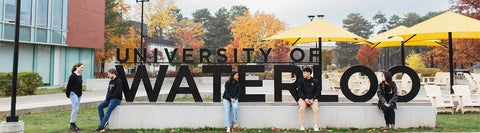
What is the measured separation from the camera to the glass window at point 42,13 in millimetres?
24688

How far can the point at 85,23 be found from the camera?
94.5 ft

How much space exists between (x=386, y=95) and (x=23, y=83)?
17.0 meters

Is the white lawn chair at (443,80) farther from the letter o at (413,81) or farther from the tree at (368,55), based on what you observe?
the tree at (368,55)

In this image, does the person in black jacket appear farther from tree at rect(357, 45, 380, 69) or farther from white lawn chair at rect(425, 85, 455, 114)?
tree at rect(357, 45, 380, 69)

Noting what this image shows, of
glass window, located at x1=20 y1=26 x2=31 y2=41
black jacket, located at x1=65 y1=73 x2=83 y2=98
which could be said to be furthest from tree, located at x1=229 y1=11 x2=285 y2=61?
black jacket, located at x1=65 y1=73 x2=83 y2=98

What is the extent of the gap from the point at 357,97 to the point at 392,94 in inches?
33.2

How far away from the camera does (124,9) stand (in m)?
40.9

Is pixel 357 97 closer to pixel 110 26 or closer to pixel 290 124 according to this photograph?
pixel 290 124

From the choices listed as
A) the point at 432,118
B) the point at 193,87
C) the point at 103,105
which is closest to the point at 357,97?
the point at 432,118

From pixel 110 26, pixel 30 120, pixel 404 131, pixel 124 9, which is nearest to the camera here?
pixel 404 131

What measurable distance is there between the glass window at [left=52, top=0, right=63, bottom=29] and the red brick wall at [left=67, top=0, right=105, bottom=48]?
78 cm

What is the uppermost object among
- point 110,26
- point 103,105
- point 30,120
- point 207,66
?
point 110,26

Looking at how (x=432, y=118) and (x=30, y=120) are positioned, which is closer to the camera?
(x=432, y=118)

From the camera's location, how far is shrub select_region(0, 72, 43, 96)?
17.1 metres
